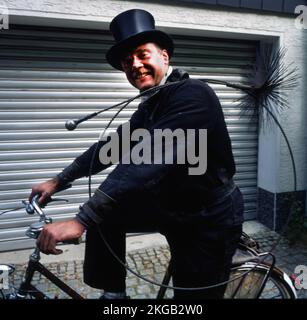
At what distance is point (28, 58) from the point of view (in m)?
4.45

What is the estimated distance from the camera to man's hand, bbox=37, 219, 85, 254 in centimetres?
155

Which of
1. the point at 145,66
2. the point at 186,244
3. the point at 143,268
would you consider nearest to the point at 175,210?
the point at 186,244

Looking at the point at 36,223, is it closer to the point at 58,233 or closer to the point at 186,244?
the point at 58,233

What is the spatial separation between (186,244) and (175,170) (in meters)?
0.50

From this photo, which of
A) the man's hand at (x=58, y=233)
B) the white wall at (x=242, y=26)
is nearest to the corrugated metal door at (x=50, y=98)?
the white wall at (x=242, y=26)

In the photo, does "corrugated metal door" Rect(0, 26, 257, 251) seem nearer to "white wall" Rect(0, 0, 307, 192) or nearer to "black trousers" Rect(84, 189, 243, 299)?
"white wall" Rect(0, 0, 307, 192)

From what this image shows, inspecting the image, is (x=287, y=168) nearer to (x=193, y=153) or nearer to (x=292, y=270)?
(x=292, y=270)

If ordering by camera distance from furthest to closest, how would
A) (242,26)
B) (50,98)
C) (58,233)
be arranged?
(242,26)
(50,98)
(58,233)

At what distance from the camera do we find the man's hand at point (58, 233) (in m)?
1.55

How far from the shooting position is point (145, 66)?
2.11 meters

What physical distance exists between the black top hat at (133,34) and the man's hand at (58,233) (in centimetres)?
123

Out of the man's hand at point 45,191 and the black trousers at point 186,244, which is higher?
the man's hand at point 45,191

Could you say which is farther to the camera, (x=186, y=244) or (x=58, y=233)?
(x=186, y=244)

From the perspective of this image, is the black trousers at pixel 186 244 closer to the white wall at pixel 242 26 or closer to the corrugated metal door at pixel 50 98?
the corrugated metal door at pixel 50 98
